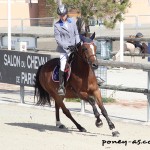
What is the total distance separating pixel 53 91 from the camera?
38.9 ft

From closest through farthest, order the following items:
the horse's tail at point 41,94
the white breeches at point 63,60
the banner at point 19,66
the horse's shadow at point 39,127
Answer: the white breeches at point 63,60 → the horse's shadow at point 39,127 → the horse's tail at point 41,94 → the banner at point 19,66

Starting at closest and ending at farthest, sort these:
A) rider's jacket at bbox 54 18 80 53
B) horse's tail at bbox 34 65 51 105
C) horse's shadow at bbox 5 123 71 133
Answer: rider's jacket at bbox 54 18 80 53 → horse's shadow at bbox 5 123 71 133 → horse's tail at bbox 34 65 51 105

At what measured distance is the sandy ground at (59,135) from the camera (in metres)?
9.90

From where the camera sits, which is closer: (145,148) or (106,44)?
(145,148)

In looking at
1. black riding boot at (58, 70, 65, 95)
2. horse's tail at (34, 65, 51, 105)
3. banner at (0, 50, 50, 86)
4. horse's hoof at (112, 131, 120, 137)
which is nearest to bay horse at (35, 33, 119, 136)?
horse's hoof at (112, 131, 120, 137)

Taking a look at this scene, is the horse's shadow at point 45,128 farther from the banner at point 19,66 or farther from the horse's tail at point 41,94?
the banner at point 19,66

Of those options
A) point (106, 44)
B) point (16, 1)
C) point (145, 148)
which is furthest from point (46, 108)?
point (16, 1)

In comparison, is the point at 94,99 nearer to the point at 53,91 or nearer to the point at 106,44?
the point at 53,91

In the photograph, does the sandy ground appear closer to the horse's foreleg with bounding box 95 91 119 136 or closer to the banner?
the horse's foreleg with bounding box 95 91 119 136

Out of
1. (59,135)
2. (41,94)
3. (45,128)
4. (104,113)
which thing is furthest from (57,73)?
(104,113)

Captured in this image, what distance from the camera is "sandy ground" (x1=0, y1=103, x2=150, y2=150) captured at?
9.90 metres

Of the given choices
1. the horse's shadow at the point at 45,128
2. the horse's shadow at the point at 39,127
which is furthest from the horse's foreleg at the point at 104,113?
the horse's shadow at the point at 39,127

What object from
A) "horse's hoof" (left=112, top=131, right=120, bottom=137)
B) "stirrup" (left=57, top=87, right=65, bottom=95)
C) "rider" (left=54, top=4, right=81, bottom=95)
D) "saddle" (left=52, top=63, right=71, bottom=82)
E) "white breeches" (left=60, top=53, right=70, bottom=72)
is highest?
"rider" (left=54, top=4, right=81, bottom=95)

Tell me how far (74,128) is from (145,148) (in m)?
2.59
